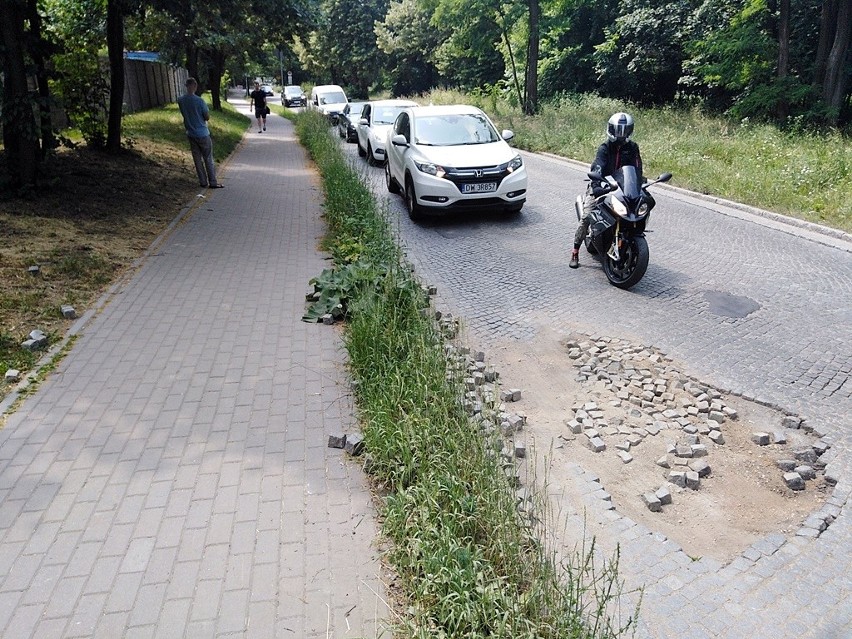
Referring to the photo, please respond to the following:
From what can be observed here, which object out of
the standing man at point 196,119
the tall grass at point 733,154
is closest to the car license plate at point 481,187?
the tall grass at point 733,154

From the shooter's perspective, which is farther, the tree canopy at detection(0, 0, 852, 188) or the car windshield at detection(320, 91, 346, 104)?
the car windshield at detection(320, 91, 346, 104)

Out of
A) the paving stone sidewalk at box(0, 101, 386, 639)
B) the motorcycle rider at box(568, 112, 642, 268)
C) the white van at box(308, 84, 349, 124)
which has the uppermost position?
the white van at box(308, 84, 349, 124)

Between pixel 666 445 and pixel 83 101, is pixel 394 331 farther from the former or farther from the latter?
pixel 83 101

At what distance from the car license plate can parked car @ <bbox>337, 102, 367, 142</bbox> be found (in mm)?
14396

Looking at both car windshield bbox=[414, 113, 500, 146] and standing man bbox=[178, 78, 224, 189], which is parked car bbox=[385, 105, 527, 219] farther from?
standing man bbox=[178, 78, 224, 189]

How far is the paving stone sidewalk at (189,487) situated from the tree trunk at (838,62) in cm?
1805

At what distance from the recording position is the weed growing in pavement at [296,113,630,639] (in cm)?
255

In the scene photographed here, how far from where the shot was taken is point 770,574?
121 inches

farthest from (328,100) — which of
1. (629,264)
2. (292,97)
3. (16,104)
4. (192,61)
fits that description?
(629,264)

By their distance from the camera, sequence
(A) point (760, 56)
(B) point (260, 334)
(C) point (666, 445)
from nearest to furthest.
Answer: (C) point (666, 445) < (B) point (260, 334) < (A) point (760, 56)

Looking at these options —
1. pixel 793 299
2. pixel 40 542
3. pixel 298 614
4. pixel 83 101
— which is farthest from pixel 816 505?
pixel 83 101

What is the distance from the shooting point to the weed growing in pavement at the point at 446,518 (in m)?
2.55

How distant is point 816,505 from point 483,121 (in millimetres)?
9468

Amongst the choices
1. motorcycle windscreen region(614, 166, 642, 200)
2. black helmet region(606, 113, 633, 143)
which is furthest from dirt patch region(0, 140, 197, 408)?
black helmet region(606, 113, 633, 143)
